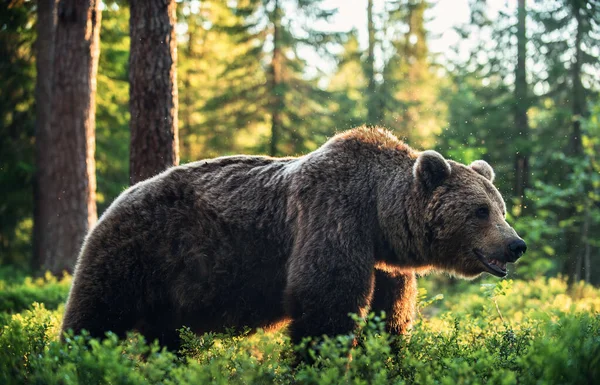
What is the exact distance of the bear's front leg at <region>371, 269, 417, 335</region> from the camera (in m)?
5.45

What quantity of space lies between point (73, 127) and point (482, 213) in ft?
28.6

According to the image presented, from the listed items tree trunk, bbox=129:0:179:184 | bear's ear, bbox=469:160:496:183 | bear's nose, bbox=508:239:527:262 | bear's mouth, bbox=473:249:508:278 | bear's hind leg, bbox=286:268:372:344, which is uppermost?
tree trunk, bbox=129:0:179:184

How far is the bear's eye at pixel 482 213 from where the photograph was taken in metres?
5.19

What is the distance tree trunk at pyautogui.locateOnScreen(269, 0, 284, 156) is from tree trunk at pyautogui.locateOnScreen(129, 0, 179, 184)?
1062 cm

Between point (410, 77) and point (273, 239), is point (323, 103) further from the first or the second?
point (273, 239)

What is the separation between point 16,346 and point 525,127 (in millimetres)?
17028

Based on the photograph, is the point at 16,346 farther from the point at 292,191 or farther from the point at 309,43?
the point at 309,43

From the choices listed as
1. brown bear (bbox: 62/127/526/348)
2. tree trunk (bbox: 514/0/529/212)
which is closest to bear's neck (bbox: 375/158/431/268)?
brown bear (bbox: 62/127/526/348)

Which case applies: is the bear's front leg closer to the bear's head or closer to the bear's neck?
the bear's neck

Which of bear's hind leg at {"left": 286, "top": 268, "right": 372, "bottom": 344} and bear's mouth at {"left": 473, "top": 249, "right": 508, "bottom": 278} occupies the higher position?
bear's mouth at {"left": 473, "top": 249, "right": 508, "bottom": 278}

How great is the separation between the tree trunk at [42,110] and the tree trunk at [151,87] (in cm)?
899

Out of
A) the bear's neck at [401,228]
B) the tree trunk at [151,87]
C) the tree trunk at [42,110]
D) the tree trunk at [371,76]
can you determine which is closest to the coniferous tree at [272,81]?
the tree trunk at [371,76]

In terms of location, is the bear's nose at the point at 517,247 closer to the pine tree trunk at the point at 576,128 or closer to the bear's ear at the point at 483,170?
the bear's ear at the point at 483,170

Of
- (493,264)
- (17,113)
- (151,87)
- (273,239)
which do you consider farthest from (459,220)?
(17,113)
